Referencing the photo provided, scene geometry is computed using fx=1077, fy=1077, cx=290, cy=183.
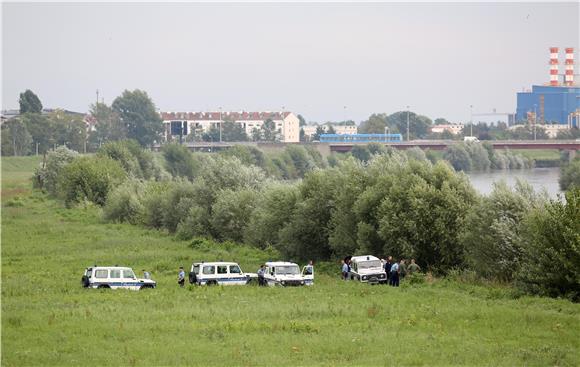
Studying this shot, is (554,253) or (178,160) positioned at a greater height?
(178,160)

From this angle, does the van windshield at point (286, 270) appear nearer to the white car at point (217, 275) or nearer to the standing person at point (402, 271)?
the white car at point (217, 275)

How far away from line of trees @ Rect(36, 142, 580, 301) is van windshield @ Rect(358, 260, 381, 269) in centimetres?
413

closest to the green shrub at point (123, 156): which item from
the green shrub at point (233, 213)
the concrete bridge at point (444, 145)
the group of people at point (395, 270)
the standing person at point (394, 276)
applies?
the green shrub at point (233, 213)

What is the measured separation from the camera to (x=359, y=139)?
650ft

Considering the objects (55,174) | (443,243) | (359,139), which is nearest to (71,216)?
(55,174)

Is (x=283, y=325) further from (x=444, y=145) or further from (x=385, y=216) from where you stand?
(x=444, y=145)

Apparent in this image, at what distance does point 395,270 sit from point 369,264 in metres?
3.13

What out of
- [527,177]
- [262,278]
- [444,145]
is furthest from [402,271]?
[444,145]

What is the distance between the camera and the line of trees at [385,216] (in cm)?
3775

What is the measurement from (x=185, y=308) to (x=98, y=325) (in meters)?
4.46

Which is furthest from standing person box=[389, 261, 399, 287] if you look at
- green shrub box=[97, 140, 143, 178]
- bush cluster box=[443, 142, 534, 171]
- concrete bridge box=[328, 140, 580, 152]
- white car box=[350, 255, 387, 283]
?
concrete bridge box=[328, 140, 580, 152]

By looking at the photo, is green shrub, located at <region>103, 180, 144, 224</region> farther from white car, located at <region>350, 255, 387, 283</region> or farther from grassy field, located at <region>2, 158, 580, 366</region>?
white car, located at <region>350, 255, 387, 283</region>

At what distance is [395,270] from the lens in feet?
134

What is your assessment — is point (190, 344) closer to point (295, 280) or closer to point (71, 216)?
point (295, 280)
